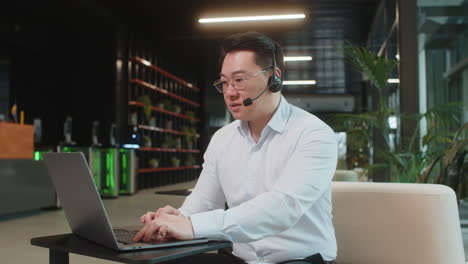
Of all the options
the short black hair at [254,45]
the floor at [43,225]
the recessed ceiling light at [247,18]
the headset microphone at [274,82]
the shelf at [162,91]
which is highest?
the recessed ceiling light at [247,18]

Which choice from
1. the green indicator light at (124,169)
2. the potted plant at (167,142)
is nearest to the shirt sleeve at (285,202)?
the green indicator light at (124,169)

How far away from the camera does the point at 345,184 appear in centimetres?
188

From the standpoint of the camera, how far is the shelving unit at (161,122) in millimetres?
11047

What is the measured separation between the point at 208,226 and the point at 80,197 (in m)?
0.32

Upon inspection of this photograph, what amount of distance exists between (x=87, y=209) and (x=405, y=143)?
158 inches

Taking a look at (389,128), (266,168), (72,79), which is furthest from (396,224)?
(72,79)

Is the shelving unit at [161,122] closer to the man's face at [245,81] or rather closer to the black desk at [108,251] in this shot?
the man's face at [245,81]

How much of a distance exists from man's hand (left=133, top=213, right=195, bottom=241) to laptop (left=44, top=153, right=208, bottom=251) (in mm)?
32

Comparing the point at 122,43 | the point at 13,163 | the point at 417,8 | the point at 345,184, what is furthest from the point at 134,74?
the point at 345,184

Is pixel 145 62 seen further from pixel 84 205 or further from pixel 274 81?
pixel 84 205

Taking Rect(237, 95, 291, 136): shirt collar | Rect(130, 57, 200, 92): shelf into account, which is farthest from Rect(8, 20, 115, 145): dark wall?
Rect(237, 95, 291, 136): shirt collar

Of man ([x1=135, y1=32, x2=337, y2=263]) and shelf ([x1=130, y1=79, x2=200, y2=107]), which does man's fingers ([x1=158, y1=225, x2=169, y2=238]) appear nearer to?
man ([x1=135, y1=32, x2=337, y2=263])

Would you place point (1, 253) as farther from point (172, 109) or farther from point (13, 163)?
point (172, 109)

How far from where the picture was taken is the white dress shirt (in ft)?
4.17
